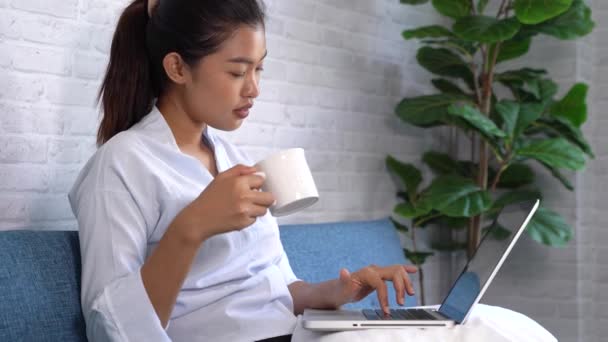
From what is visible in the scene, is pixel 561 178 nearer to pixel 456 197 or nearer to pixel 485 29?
pixel 456 197

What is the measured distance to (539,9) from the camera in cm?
273

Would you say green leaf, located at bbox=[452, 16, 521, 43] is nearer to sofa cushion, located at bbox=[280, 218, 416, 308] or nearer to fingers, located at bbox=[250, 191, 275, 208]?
sofa cushion, located at bbox=[280, 218, 416, 308]

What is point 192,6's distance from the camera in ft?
4.91

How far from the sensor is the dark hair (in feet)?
4.92

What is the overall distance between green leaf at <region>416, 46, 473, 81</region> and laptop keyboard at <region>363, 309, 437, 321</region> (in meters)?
1.70

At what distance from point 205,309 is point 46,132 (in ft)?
2.04

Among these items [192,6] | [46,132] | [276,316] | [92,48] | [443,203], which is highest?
[192,6]

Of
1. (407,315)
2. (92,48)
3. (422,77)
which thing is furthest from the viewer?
(422,77)

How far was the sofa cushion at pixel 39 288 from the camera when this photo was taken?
53.0 inches

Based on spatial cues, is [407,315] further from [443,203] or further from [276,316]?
[443,203]

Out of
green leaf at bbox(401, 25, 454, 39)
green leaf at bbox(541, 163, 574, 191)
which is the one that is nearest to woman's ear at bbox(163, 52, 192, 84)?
green leaf at bbox(401, 25, 454, 39)

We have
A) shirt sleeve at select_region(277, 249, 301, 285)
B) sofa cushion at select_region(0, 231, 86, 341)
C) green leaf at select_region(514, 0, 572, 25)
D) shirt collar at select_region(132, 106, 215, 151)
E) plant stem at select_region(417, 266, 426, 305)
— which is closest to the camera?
sofa cushion at select_region(0, 231, 86, 341)

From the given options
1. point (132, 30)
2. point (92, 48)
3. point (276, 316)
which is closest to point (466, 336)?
point (276, 316)

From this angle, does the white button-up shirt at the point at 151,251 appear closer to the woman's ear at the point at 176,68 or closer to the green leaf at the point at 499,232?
the woman's ear at the point at 176,68
